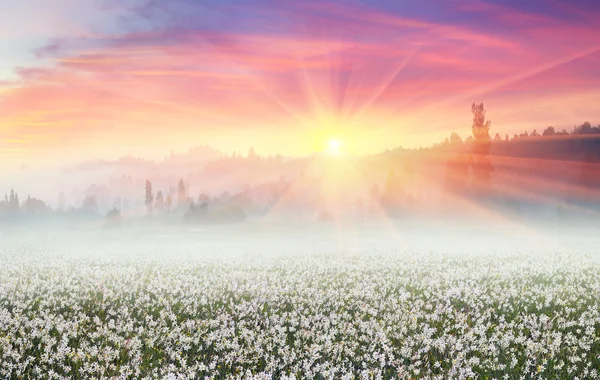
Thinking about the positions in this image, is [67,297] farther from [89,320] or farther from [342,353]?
[342,353]

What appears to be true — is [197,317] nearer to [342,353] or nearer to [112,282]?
[342,353]

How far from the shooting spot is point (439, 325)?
15.1m

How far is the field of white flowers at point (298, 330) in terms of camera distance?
11.1 meters

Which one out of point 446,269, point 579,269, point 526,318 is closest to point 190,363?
point 526,318

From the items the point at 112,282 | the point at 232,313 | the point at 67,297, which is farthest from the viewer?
the point at 112,282

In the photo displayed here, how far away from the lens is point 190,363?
11.6 m

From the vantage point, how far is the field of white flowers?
11117mm

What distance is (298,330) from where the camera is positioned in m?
14.4

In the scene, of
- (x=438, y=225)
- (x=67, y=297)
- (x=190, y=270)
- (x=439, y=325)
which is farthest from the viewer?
(x=438, y=225)

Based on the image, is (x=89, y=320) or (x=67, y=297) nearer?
(x=89, y=320)

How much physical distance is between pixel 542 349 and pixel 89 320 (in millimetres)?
10959

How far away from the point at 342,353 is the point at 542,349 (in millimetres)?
4125

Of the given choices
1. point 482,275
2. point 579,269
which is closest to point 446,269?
point 482,275

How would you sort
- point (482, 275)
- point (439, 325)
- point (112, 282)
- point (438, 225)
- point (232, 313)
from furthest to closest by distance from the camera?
Result: point (438, 225) → point (482, 275) → point (112, 282) → point (232, 313) → point (439, 325)
